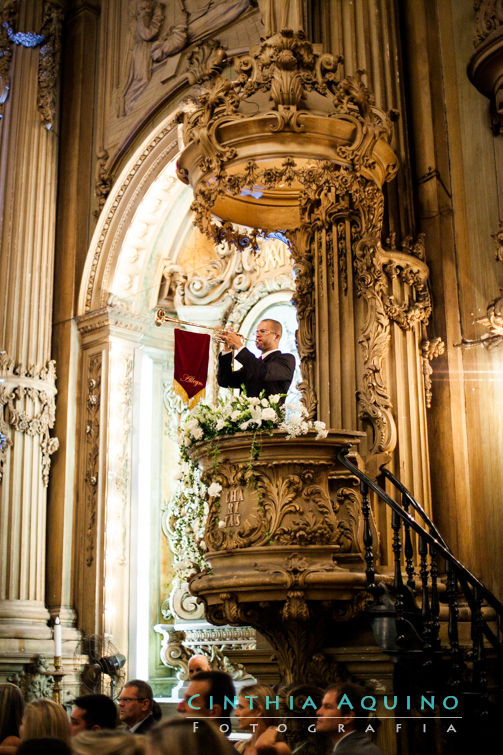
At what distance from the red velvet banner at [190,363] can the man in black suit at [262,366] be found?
1.87 metres

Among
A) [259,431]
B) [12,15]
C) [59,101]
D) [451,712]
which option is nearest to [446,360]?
[259,431]

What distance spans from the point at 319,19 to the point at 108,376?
4388mm

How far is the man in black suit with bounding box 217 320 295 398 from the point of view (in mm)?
7719

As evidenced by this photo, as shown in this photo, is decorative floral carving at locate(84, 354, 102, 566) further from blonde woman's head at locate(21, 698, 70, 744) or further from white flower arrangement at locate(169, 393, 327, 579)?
blonde woman's head at locate(21, 698, 70, 744)

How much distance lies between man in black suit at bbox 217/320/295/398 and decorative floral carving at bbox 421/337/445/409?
3.49ft

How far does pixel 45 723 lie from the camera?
366cm

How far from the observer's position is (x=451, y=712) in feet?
19.6

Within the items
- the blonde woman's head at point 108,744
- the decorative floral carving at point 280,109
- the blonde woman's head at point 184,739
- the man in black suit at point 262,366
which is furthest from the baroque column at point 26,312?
the blonde woman's head at point 184,739

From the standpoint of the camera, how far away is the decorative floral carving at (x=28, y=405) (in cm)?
1094

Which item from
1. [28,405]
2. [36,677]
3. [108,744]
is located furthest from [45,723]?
[28,405]

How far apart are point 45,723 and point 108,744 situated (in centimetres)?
108

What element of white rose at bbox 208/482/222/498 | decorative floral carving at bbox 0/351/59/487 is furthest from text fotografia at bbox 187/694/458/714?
decorative floral carving at bbox 0/351/59/487

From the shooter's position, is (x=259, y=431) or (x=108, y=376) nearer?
(x=259, y=431)

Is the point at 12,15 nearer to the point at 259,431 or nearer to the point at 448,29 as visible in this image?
the point at 448,29
